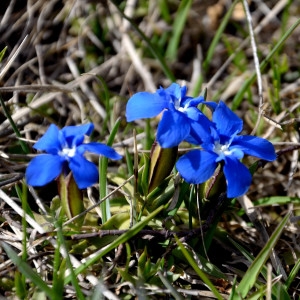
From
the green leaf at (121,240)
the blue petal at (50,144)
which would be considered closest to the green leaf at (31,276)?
the green leaf at (121,240)

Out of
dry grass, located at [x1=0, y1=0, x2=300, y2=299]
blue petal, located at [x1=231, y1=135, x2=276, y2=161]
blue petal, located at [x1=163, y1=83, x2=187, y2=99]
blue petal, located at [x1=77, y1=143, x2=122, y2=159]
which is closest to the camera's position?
blue petal, located at [x1=77, y1=143, x2=122, y2=159]

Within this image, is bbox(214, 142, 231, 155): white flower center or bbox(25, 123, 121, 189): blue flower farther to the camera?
bbox(214, 142, 231, 155): white flower center

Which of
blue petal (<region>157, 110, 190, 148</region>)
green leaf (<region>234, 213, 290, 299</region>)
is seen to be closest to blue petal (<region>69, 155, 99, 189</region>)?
blue petal (<region>157, 110, 190, 148</region>)

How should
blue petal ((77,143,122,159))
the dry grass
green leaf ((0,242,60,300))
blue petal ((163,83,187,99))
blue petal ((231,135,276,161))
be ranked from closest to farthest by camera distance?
green leaf ((0,242,60,300)), blue petal ((77,143,122,159)), blue petal ((231,135,276,161)), blue petal ((163,83,187,99)), the dry grass

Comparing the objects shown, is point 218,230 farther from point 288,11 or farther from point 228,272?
point 288,11

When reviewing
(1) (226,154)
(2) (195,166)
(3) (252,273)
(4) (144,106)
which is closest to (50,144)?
(4) (144,106)

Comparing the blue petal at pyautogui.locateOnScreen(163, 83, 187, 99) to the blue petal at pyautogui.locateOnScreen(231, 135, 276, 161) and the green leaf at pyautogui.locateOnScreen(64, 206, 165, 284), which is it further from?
the green leaf at pyautogui.locateOnScreen(64, 206, 165, 284)

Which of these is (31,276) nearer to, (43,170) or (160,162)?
(43,170)
